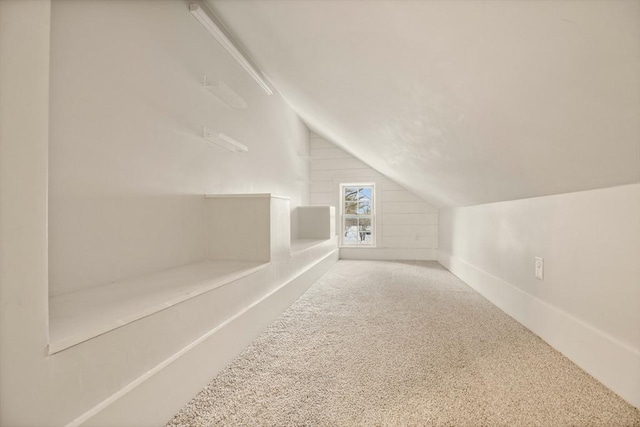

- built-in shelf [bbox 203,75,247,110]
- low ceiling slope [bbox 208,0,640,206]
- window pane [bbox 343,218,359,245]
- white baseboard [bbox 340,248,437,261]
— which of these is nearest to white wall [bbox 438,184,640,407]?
low ceiling slope [bbox 208,0,640,206]

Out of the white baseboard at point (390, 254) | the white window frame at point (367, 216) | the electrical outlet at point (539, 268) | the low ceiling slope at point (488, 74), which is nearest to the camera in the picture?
the low ceiling slope at point (488, 74)

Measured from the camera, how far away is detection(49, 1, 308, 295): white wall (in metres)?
1.20

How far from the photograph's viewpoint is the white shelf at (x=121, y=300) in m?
0.81

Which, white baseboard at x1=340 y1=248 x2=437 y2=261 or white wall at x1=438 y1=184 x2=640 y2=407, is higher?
white wall at x1=438 y1=184 x2=640 y2=407

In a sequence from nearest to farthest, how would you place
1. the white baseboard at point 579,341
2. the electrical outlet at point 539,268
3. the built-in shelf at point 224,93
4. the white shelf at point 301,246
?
the white baseboard at point 579,341, the electrical outlet at point 539,268, the built-in shelf at point 224,93, the white shelf at point 301,246

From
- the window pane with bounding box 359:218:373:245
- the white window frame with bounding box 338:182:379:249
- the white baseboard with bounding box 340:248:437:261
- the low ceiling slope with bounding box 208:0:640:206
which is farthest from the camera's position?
the window pane with bounding box 359:218:373:245

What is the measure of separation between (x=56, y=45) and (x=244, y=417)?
61.7 inches

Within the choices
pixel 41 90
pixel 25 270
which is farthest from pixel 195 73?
pixel 25 270

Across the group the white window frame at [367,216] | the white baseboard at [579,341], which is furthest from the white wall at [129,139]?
the white window frame at [367,216]

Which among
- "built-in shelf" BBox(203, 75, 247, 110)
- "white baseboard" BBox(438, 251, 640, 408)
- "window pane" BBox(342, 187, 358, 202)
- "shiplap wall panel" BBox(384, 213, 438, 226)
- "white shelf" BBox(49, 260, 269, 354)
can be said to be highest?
"built-in shelf" BBox(203, 75, 247, 110)

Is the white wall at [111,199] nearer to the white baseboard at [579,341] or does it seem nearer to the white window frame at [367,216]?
the white baseboard at [579,341]

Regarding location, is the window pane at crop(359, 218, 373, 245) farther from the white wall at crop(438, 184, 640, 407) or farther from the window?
the white wall at crop(438, 184, 640, 407)

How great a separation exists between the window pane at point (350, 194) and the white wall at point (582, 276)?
3129 mm

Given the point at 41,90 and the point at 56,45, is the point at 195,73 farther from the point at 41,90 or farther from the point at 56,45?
the point at 41,90
